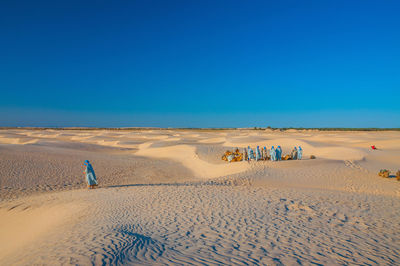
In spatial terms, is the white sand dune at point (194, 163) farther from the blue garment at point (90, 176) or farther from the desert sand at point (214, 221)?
the blue garment at point (90, 176)

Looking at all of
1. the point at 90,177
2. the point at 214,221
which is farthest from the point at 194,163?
the point at 214,221

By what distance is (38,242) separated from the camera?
221 inches

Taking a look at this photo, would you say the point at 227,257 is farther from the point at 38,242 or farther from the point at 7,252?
the point at 7,252

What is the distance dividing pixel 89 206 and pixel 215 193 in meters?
4.43

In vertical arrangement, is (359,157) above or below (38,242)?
above

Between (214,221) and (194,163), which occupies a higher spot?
(194,163)

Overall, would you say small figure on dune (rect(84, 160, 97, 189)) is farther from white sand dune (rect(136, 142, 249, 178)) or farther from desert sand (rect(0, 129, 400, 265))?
white sand dune (rect(136, 142, 249, 178))

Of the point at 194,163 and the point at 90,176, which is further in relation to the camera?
the point at 194,163

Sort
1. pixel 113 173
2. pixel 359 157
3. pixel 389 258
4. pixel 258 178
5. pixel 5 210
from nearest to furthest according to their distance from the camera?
pixel 389 258 → pixel 5 210 → pixel 258 178 → pixel 113 173 → pixel 359 157

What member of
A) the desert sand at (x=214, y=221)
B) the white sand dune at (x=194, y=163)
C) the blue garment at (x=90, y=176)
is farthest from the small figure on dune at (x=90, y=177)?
the white sand dune at (x=194, y=163)

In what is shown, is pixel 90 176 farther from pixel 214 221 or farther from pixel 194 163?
pixel 194 163

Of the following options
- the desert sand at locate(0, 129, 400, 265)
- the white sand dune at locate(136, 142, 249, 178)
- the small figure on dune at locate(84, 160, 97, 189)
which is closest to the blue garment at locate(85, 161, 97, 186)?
the small figure on dune at locate(84, 160, 97, 189)

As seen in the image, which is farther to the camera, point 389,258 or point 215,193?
point 215,193

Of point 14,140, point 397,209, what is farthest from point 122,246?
point 14,140
